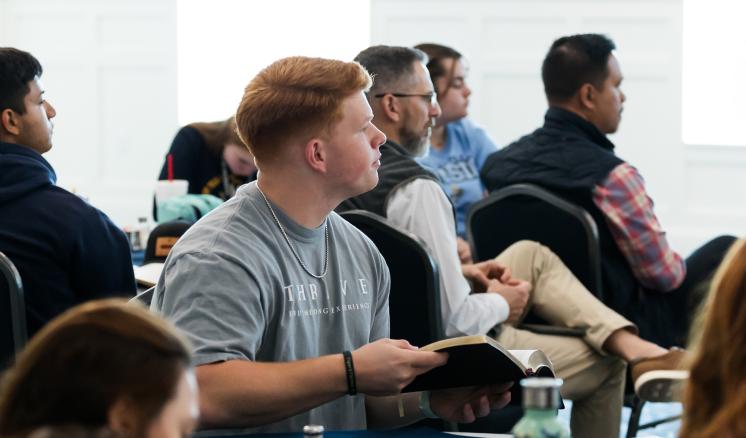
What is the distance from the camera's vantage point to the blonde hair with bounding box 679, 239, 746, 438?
99 cm

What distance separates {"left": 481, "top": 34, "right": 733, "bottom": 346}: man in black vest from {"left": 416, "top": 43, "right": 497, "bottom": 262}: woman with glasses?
3.01 ft

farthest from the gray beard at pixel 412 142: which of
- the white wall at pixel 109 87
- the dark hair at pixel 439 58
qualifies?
the white wall at pixel 109 87

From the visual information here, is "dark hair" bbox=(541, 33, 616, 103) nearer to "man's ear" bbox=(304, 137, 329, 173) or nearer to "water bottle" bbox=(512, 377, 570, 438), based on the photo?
"man's ear" bbox=(304, 137, 329, 173)

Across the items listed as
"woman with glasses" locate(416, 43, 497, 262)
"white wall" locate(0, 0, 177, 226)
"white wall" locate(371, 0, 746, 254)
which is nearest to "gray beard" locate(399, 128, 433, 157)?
"woman with glasses" locate(416, 43, 497, 262)

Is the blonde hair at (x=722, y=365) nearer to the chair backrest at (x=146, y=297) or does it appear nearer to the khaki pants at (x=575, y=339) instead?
the chair backrest at (x=146, y=297)

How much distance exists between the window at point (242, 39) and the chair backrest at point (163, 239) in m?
3.95

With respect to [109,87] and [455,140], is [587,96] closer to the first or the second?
[455,140]

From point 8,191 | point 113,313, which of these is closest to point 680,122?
point 8,191

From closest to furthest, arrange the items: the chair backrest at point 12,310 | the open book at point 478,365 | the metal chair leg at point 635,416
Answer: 1. the open book at point 478,365
2. the chair backrest at point 12,310
3. the metal chair leg at point 635,416

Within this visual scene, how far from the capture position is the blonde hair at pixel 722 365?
0.99 m

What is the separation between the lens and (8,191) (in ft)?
8.18

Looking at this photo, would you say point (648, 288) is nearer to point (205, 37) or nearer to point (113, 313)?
point (113, 313)

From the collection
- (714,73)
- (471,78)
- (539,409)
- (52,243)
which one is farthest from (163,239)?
(714,73)

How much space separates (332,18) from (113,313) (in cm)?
640
